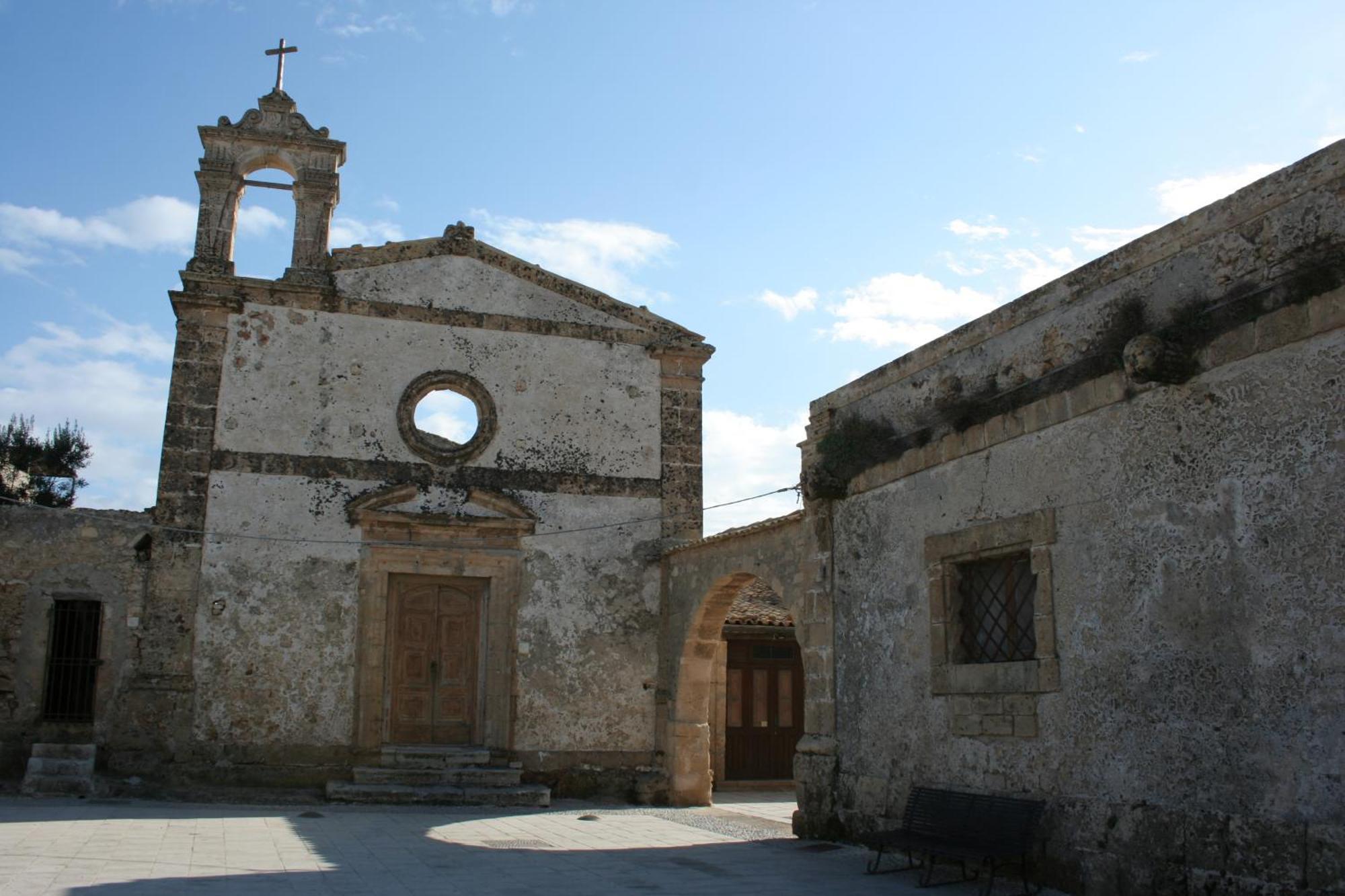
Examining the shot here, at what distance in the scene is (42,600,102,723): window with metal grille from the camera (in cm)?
1245

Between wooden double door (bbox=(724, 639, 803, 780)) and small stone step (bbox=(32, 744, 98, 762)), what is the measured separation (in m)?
8.22

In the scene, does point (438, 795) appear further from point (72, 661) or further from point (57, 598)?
point (57, 598)

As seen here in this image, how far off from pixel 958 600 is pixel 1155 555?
201 centimetres

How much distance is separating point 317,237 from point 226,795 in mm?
6623

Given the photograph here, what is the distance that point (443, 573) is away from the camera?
45.0 feet

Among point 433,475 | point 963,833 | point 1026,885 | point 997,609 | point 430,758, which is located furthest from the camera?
point 433,475

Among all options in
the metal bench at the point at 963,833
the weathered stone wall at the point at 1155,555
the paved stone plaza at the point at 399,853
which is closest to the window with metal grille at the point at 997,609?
the weathered stone wall at the point at 1155,555

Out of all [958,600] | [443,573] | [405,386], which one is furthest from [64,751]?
[958,600]

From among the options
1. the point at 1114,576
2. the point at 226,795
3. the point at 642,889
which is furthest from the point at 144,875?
the point at 1114,576

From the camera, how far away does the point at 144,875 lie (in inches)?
280

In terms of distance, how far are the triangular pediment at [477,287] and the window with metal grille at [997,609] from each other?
736 cm

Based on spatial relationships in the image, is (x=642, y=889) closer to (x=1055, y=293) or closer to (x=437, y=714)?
(x=1055, y=293)

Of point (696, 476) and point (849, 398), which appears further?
point (696, 476)

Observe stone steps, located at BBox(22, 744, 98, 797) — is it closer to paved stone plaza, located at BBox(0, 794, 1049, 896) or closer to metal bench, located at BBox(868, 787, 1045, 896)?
paved stone plaza, located at BBox(0, 794, 1049, 896)
